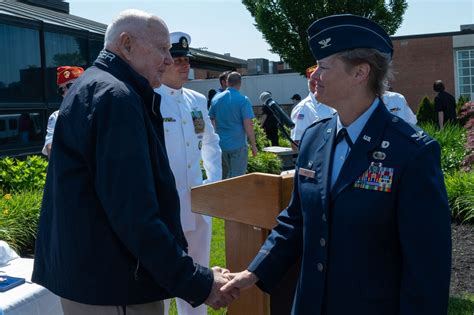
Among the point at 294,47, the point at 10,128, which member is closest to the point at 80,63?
the point at 10,128

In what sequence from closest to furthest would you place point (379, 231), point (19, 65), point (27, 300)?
point (379, 231)
point (27, 300)
point (19, 65)

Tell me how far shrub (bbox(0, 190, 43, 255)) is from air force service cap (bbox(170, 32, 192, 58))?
2.95 metres

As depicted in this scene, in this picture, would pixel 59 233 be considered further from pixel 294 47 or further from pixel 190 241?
pixel 294 47

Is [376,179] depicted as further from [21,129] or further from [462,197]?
[21,129]

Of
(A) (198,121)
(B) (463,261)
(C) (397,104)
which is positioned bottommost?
(B) (463,261)

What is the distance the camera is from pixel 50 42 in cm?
1076

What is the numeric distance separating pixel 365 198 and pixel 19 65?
916 cm

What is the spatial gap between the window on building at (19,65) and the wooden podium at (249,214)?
24.3 ft

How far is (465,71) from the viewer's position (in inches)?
1363

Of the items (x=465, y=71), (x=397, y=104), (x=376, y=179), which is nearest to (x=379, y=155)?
(x=376, y=179)

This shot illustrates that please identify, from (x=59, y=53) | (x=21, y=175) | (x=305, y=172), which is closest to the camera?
(x=305, y=172)

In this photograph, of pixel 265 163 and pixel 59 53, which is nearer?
pixel 59 53

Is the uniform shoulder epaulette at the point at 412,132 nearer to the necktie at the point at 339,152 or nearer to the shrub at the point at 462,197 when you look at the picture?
the necktie at the point at 339,152

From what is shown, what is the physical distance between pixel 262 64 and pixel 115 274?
139 feet
